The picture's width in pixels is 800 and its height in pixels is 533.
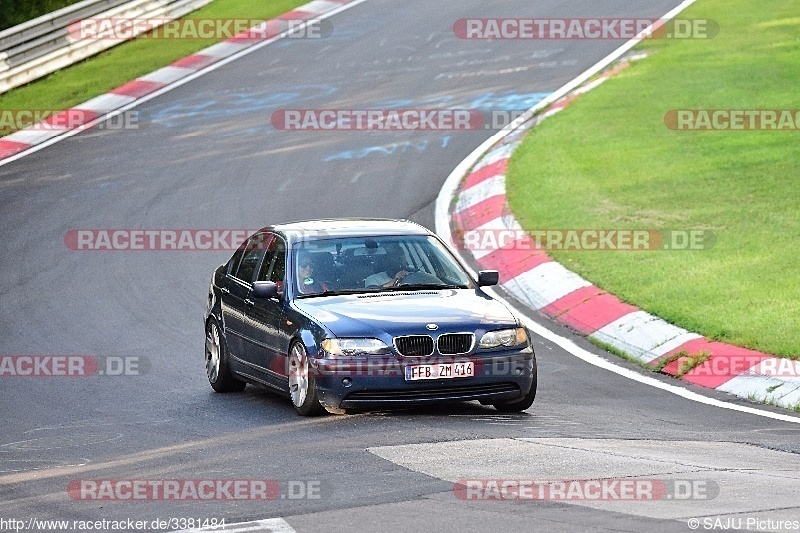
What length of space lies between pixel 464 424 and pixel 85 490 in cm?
291

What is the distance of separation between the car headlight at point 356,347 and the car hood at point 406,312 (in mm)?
51

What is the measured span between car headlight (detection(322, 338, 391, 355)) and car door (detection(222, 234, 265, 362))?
1701mm

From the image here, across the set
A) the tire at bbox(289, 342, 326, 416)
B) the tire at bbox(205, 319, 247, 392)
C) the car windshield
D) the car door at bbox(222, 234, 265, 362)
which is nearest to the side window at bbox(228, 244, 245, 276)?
the car door at bbox(222, 234, 265, 362)

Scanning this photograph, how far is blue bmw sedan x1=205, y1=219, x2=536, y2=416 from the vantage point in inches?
413

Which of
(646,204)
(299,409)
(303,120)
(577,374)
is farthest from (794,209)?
(303,120)

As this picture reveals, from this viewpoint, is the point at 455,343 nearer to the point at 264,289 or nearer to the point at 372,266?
the point at 372,266

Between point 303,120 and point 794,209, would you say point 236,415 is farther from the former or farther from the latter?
point 303,120

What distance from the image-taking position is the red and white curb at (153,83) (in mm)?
24875

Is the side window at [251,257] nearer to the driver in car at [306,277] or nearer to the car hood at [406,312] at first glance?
the driver in car at [306,277]

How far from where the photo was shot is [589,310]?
594 inches

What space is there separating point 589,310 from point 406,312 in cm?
469

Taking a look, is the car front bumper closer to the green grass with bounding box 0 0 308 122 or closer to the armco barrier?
the green grass with bounding box 0 0 308 122

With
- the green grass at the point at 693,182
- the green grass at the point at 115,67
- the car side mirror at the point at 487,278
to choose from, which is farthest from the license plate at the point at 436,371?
the green grass at the point at 115,67

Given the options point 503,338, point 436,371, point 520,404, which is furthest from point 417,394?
point 520,404
